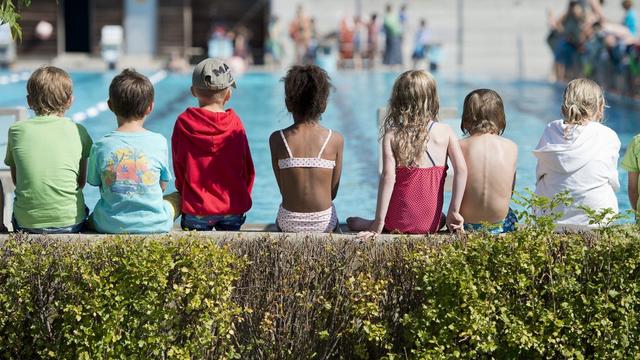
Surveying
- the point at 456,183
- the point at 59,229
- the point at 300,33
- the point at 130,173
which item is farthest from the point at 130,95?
the point at 300,33

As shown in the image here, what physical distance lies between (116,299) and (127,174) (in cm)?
103

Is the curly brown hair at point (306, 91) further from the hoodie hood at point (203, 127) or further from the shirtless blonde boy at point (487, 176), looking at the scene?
the shirtless blonde boy at point (487, 176)

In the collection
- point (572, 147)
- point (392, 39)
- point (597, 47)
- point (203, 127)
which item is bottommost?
point (572, 147)

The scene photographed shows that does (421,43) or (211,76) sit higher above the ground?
(421,43)

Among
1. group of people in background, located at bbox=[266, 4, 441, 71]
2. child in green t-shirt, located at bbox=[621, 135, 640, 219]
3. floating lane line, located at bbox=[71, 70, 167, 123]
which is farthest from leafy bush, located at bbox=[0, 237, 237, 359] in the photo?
group of people in background, located at bbox=[266, 4, 441, 71]

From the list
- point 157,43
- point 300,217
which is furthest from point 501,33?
point 300,217

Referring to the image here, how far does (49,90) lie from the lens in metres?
5.44

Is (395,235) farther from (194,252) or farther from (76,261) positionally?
(76,261)

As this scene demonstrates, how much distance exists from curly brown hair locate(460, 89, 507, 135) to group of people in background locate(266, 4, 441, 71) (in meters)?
26.3

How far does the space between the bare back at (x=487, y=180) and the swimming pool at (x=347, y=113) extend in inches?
96.5

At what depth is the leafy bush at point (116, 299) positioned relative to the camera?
4.43 meters

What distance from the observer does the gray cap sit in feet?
18.3

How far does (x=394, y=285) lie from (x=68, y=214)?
1.74 metres

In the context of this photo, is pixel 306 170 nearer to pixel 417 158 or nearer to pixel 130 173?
pixel 417 158
